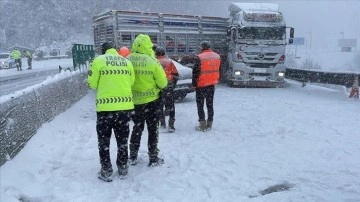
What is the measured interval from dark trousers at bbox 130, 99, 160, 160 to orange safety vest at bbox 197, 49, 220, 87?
221cm

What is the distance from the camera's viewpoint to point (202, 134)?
8.27m

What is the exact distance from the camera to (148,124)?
612 cm

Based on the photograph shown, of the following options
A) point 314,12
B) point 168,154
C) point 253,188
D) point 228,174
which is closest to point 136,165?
point 168,154

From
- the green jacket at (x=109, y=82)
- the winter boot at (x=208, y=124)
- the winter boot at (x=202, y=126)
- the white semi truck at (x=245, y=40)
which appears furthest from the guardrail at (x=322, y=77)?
the green jacket at (x=109, y=82)

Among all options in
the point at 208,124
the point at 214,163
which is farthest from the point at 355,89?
the point at 214,163

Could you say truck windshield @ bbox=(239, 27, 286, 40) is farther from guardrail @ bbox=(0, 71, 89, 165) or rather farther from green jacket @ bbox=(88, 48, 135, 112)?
green jacket @ bbox=(88, 48, 135, 112)

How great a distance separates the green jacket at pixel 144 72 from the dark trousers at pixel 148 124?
0.44ft

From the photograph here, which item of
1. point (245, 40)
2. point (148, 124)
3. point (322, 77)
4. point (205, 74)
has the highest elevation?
point (245, 40)

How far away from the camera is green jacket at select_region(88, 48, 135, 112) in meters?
5.25

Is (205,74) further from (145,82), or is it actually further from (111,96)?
(111,96)

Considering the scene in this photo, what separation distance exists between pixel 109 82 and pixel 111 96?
195mm

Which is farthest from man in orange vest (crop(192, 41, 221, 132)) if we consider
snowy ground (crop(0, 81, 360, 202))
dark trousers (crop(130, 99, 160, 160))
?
dark trousers (crop(130, 99, 160, 160))

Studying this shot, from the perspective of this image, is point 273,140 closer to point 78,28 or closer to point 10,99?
point 10,99

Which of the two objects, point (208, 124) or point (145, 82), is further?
point (208, 124)
